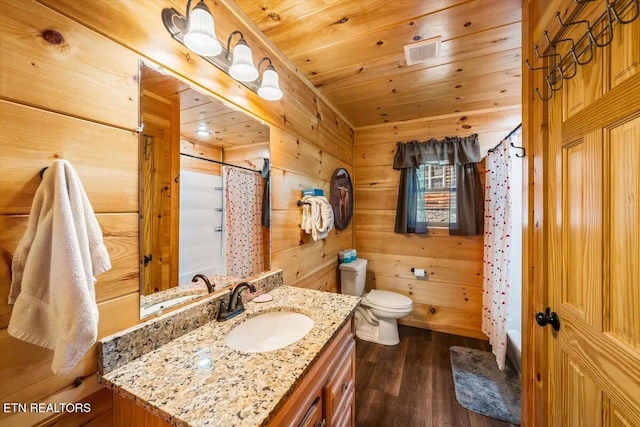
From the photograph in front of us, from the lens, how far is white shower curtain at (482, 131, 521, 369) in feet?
6.08

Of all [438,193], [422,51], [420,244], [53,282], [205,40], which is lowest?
[420,244]

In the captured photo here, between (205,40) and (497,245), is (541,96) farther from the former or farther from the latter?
(205,40)

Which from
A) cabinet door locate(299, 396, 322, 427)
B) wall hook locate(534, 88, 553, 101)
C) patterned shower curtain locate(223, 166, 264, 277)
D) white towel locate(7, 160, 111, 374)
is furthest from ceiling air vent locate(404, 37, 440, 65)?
cabinet door locate(299, 396, 322, 427)

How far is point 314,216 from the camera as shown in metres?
1.73

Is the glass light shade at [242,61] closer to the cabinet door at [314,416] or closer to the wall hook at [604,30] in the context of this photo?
the wall hook at [604,30]

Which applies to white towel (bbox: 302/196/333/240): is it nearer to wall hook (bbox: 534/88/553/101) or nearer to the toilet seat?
the toilet seat

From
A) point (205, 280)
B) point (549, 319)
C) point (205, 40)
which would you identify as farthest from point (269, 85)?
point (549, 319)

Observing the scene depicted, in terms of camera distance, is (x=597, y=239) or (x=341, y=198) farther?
(x=341, y=198)

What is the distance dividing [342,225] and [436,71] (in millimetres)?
1542

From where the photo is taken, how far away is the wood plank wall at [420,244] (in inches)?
95.0

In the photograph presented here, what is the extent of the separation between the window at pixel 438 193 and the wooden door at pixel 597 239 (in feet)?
4.96

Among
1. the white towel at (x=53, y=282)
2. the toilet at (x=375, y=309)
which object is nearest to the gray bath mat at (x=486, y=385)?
the toilet at (x=375, y=309)

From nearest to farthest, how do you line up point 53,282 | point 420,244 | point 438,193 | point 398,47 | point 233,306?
point 53,282 < point 233,306 < point 398,47 < point 438,193 < point 420,244

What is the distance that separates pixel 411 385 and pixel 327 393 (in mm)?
1248
